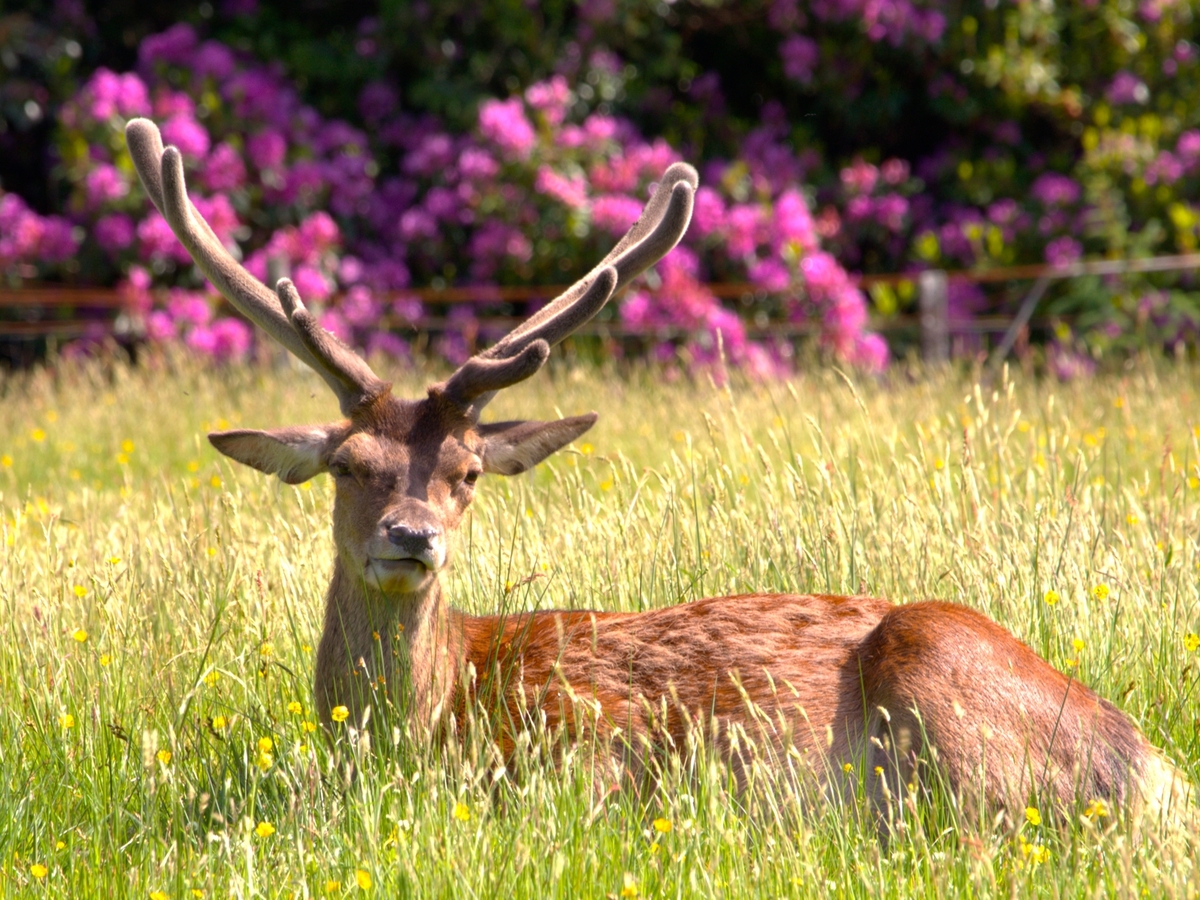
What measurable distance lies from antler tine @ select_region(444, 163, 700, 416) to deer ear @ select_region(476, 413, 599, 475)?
3.7 inches

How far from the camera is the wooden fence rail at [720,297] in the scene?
11.4 meters

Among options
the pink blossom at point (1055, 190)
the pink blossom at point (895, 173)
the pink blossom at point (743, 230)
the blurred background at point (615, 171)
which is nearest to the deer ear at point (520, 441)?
the blurred background at point (615, 171)

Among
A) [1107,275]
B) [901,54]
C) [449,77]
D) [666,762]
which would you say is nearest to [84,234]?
[449,77]

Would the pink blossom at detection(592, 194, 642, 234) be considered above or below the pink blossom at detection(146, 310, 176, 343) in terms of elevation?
above

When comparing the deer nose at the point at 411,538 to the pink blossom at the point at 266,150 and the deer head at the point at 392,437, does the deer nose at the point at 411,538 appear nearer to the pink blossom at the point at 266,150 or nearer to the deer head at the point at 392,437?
the deer head at the point at 392,437

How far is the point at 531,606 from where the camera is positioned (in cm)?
510

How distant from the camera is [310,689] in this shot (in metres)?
4.25

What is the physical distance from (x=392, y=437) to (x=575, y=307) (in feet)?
2.16

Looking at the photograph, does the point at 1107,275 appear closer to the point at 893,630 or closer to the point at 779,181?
the point at 779,181

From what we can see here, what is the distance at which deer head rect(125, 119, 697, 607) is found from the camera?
3.86 m

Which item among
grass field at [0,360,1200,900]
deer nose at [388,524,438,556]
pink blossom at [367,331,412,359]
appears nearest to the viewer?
grass field at [0,360,1200,900]

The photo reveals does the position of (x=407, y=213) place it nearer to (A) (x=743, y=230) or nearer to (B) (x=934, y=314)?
(A) (x=743, y=230)

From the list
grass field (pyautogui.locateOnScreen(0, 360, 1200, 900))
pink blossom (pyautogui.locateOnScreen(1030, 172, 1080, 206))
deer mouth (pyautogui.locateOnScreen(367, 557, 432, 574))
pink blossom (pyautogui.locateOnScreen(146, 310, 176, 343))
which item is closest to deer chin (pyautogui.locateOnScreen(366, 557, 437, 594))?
deer mouth (pyautogui.locateOnScreen(367, 557, 432, 574))

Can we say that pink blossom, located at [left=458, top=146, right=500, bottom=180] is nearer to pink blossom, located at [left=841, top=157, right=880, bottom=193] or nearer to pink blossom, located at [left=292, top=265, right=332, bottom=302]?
pink blossom, located at [left=292, top=265, right=332, bottom=302]
